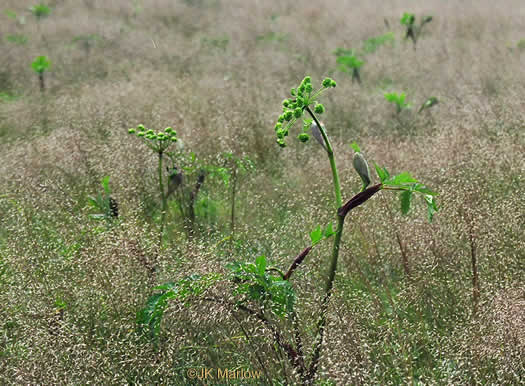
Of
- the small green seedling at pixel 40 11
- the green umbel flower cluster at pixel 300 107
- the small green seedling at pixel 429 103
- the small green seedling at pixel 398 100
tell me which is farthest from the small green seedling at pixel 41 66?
the green umbel flower cluster at pixel 300 107

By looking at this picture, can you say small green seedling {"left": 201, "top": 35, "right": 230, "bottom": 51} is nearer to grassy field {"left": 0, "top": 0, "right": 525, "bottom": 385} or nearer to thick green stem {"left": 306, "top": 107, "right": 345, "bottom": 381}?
grassy field {"left": 0, "top": 0, "right": 525, "bottom": 385}

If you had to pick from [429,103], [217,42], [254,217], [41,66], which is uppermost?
[217,42]

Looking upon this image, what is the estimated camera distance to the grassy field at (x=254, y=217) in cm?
203

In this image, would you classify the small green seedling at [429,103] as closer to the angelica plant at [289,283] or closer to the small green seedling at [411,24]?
the small green seedling at [411,24]

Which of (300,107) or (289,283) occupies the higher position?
(300,107)

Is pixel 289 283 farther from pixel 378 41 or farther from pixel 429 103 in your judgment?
pixel 378 41

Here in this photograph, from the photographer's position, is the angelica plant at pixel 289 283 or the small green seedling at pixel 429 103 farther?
the small green seedling at pixel 429 103

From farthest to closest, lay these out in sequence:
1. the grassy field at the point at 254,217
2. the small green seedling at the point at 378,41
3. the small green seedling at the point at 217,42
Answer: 1. the small green seedling at the point at 217,42
2. the small green seedling at the point at 378,41
3. the grassy field at the point at 254,217

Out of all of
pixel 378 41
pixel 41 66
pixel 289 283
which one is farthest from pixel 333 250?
pixel 378 41

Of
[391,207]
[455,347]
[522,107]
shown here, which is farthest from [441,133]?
[455,347]

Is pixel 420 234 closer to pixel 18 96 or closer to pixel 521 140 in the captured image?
pixel 521 140

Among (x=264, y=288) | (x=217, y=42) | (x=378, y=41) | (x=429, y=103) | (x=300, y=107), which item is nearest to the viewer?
(x=300, y=107)

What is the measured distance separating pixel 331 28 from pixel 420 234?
693 cm

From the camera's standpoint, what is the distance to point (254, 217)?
3414 millimetres
